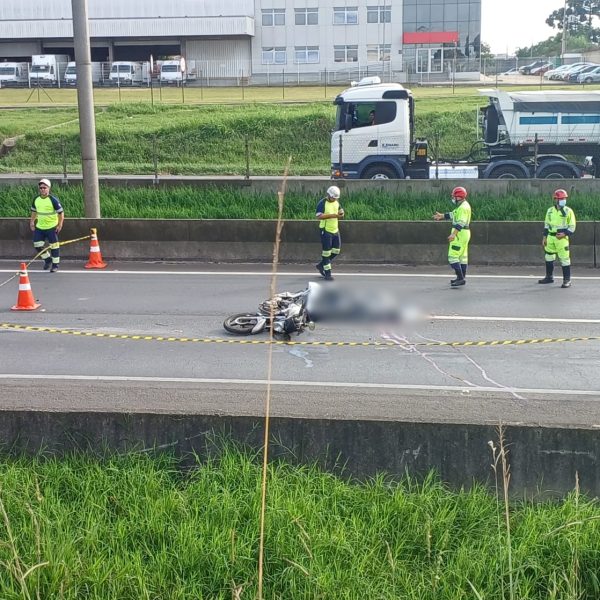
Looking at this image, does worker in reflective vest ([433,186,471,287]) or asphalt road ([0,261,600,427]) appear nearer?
asphalt road ([0,261,600,427])

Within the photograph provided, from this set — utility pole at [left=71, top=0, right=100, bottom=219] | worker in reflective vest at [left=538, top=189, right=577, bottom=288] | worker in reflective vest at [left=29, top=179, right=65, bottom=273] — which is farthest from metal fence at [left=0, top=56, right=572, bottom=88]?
worker in reflective vest at [left=538, top=189, right=577, bottom=288]

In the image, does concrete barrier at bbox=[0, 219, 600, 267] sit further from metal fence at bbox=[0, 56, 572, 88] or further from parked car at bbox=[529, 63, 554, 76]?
parked car at bbox=[529, 63, 554, 76]

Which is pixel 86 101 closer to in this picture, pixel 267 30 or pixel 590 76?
pixel 590 76

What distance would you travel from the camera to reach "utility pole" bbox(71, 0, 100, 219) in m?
17.7

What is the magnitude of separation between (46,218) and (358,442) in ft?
39.1

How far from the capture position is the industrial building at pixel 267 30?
68.1m

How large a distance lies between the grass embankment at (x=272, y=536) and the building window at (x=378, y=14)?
6573 centimetres

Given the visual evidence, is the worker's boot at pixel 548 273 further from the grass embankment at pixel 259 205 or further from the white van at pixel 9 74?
the white van at pixel 9 74

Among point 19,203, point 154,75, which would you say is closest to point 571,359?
point 19,203

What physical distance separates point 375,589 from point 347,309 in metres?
8.71

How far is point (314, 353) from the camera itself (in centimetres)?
1146

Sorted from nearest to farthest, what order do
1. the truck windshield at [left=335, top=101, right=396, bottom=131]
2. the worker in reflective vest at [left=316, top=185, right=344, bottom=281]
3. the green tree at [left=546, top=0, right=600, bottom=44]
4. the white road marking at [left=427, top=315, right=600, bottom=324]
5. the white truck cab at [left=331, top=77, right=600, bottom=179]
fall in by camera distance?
1. the white road marking at [left=427, top=315, right=600, bottom=324]
2. the worker in reflective vest at [left=316, top=185, right=344, bottom=281]
3. the white truck cab at [left=331, top=77, right=600, bottom=179]
4. the truck windshield at [left=335, top=101, right=396, bottom=131]
5. the green tree at [left=546, top=0, right=600, bottom=44]

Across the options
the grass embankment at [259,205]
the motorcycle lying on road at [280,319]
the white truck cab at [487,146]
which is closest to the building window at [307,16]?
the white truck cab at [487,146]

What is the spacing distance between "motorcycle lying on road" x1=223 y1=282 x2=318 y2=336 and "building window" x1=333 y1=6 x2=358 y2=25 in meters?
59.1
